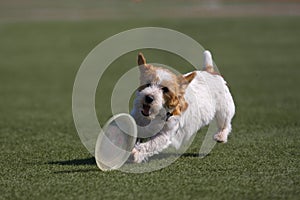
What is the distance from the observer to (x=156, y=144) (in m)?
4.26

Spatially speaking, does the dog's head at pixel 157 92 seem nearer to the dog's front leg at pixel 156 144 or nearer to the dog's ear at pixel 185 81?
the dog's ear at pixel 185 81

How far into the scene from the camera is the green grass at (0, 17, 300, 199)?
365 centimetres

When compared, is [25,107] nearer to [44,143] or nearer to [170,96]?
[44,143]

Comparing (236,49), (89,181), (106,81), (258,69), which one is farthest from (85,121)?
(236,49)

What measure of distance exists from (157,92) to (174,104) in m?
0.21

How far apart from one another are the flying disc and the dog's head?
122mm

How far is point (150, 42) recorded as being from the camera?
17.4 m

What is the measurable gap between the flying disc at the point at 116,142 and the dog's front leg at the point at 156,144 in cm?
6

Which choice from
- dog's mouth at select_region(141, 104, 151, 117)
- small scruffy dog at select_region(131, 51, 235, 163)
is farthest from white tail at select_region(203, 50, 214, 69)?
dog's mouth at select_region(141, 104, 151, 117)

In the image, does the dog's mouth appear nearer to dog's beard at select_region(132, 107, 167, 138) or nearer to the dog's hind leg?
dog's beard at select_region(132, 107, 167, 138)

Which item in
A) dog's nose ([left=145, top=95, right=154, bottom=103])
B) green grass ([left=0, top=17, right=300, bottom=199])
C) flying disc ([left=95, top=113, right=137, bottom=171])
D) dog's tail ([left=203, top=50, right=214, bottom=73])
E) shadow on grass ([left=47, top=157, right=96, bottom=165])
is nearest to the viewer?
green grass ([left=0, top=17, right=300, bottom=199])

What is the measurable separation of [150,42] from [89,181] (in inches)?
540

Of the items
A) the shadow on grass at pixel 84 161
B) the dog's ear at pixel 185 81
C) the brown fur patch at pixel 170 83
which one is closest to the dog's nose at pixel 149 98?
the brown fur patch at pixel 170 83

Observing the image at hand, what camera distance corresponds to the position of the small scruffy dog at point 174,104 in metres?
4.08
